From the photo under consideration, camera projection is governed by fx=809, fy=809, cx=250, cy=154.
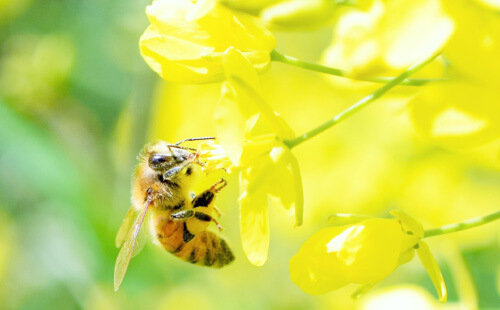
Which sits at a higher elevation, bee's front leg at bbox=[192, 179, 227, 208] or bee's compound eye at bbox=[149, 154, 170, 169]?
bee's compound eye at bbox=[149, 154, 170, 169]

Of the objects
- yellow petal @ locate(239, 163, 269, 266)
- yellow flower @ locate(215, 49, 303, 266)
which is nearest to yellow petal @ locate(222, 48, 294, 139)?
yellow flower @ locate(215, 49, 303, 266)

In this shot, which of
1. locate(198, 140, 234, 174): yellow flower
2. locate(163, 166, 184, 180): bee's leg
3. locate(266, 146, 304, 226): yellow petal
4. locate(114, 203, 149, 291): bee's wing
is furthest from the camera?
locate(163, 166, 184, 180): bee's leg

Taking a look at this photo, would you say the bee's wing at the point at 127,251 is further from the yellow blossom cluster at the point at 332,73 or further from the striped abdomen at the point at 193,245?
the yellow blossom cluster at the point at 332,73

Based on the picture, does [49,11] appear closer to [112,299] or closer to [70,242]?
[70,242]

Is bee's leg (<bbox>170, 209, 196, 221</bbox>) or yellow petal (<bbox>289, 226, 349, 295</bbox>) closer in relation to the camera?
yellow petal (<bbox>289, 226, 349, 295</bbox>)

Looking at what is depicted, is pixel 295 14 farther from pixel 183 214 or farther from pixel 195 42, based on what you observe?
pixel 183 214

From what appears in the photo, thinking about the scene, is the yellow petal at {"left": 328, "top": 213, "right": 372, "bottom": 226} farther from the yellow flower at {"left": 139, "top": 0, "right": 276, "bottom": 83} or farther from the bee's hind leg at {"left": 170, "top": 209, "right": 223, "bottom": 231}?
the bee's hind leg at {"left": 170, "top": 209, "right": 223, "bottom": 231}
